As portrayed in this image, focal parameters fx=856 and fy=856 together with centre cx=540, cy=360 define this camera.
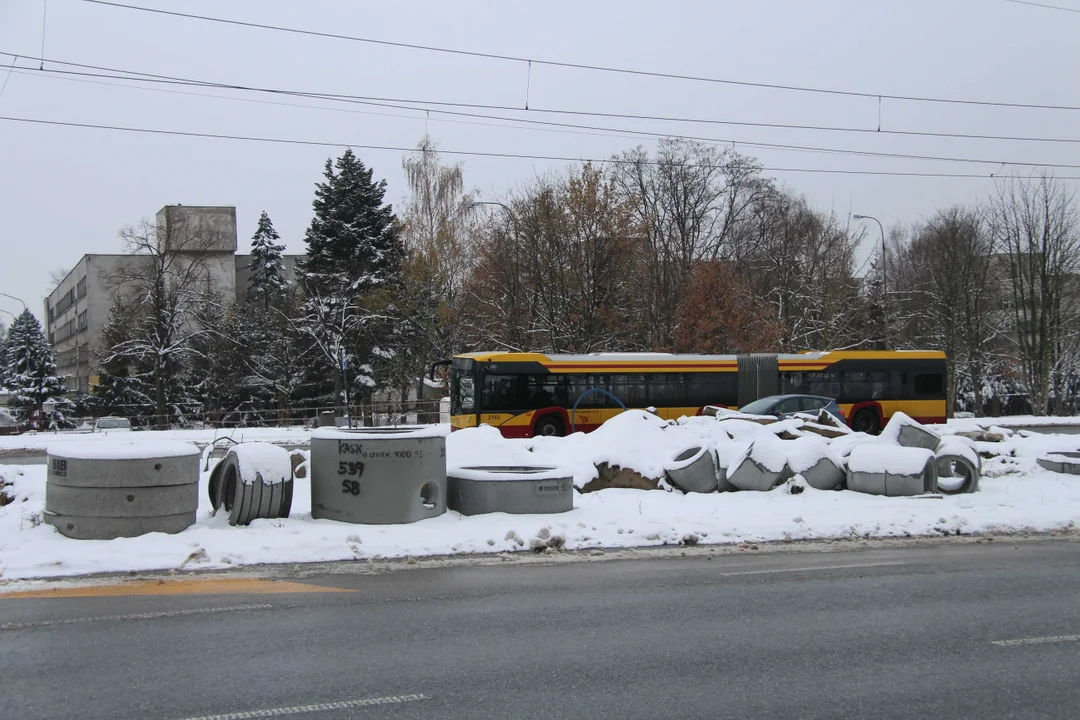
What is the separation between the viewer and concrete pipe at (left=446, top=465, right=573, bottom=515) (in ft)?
35.1

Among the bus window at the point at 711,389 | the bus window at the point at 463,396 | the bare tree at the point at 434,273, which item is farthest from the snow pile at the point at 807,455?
the bare tree at the point at 434,273

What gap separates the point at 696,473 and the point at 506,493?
3.38 meters

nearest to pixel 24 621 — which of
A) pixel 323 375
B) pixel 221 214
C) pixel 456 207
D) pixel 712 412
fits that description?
pixel 712 412

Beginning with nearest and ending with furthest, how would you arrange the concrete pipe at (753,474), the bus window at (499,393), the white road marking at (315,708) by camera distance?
the white road marking at (315,708) < the concrete pipe at (753,474) < the bus window at (499,393)

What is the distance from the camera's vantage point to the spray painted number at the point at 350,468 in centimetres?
993

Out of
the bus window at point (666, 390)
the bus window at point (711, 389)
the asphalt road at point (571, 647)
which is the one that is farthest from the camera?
the bus window at point (711, 389)

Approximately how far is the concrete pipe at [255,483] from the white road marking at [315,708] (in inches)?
204

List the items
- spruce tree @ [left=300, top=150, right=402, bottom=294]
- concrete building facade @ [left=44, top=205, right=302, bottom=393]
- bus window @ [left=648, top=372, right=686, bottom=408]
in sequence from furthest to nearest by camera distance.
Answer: concrete building facade @ [left=44, top=205, right=302, bottom=393] < spruce tree @ [left=300, top=150, right=402, bottom=294] < bus window @ [left=648, top=372, right=686, bottom=408]

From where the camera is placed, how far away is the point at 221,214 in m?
74.4

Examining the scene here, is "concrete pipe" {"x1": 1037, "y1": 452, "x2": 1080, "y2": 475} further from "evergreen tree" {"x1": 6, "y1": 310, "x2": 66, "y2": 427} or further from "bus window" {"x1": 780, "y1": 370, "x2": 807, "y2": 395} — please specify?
"evergreen tree" {"x1": 6, "y1": 310, "x2": 66, "y2": 427}

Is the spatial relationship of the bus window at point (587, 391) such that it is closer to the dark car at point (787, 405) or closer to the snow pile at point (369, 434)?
the dark car at point (787, 405)

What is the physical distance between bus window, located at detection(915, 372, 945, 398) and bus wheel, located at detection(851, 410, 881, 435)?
178 cm

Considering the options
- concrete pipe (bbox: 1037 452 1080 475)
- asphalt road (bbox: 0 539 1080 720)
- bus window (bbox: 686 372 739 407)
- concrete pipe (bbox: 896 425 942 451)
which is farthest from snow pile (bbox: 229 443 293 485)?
bus window (bbox: 686 372 739 407)

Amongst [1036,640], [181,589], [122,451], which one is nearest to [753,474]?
A: [1036,640]
